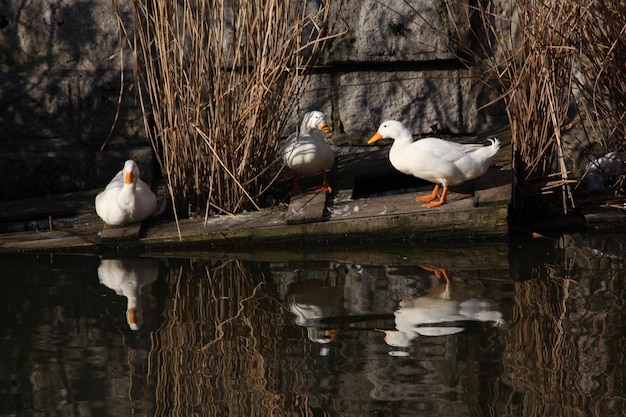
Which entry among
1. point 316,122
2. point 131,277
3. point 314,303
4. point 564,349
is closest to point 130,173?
point 131,277

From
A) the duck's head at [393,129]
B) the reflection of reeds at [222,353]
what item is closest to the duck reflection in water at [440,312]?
the reflection of reeds at [222,353]

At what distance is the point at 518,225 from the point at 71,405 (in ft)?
10.1

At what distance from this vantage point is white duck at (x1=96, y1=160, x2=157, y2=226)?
5.07 metres

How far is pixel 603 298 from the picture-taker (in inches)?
152

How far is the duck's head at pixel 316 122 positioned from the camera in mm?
5290

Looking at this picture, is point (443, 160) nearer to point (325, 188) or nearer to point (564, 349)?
point (325, 188)

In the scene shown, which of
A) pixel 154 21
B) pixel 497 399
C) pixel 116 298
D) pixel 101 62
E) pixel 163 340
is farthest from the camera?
pixel 101 62

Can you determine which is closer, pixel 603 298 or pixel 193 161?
pixel 603 298

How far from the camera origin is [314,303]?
398cm

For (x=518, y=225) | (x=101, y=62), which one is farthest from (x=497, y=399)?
(x=101, y=62)

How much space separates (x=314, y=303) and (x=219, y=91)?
5.02 feet

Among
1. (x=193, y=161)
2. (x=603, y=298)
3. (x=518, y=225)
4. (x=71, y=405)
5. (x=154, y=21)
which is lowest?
(x=71, y=405)

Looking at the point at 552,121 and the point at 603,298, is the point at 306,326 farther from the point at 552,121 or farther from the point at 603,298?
the point at 552,121

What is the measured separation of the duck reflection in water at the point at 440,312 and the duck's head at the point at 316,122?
1447 millimetres
